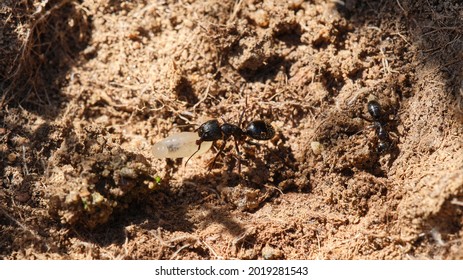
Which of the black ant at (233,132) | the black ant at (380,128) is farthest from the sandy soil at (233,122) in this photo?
the black ant at (233,132)

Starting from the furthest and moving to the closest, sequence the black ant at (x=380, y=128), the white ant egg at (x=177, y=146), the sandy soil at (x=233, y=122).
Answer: the white ant egg at (x=177, y=146) → the black ant at (x=380, y=128) → the sandy soil at (x=233, y=122)

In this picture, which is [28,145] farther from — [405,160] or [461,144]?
[461,144]

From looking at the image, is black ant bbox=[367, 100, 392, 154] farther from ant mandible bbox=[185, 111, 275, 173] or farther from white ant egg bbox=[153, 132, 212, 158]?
white ant egg bbox=[153, 132, 212, 158]

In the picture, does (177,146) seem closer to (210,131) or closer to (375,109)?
(210,131)

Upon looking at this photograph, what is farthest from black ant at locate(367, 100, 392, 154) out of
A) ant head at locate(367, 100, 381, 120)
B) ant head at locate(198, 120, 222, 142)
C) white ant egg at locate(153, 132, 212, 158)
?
white ant egg at locate(153, 132, 212, 158)

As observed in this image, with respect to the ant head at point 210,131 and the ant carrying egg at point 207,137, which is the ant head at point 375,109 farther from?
the ant head at point 210,131

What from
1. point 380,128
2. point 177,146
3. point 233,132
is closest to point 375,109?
point 380,128
